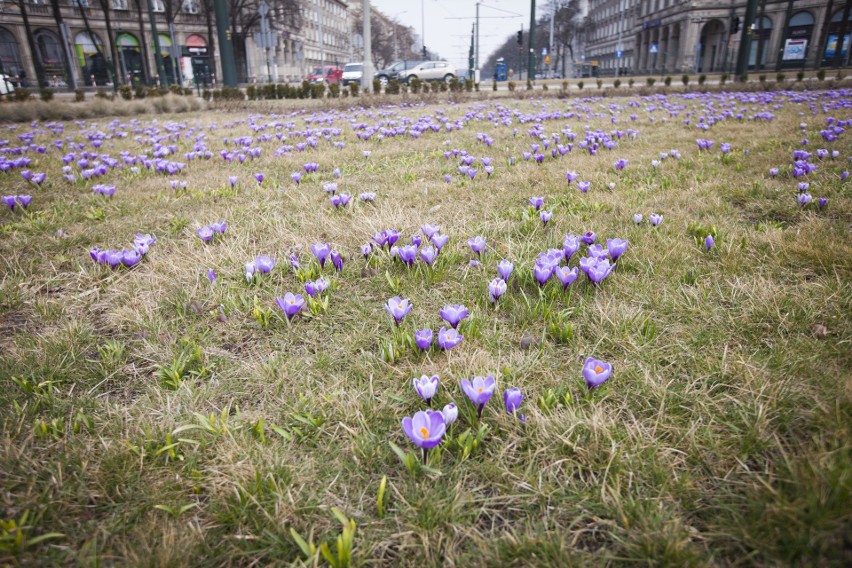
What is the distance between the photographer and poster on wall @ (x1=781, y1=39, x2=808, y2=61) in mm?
41281

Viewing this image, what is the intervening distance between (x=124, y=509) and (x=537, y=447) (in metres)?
1.23

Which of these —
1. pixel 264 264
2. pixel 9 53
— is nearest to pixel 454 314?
pixel 264 264

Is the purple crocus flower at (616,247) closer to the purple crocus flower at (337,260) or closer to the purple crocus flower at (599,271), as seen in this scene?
the purple crocus flower at (599,271)

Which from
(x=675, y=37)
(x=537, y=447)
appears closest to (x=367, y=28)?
(x=537, y=447)

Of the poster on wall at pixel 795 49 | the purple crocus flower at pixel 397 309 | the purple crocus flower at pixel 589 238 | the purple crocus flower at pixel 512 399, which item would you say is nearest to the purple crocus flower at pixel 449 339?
the purple crocus flower at pixel 397 309

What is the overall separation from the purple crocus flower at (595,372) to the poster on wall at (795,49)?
55.6 m

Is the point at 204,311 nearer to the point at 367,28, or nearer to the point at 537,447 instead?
the point at 537,447

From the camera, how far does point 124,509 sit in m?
1.27

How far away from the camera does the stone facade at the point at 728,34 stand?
37375 mm

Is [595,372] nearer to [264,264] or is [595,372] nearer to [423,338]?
[423,338]

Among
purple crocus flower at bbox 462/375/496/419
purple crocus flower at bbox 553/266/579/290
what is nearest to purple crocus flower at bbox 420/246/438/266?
purple crocus flower at bbox 553/266/579/290

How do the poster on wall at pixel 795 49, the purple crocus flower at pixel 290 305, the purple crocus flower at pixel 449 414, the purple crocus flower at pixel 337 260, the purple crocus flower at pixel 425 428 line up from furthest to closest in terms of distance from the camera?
the poster on wall at pixel 795 49 < the purple crocus flower at pixel 337 260 < the purple crocus flower at pixel 290 305 < the purple crocus flower at pixel 449 414 < the purple crocus flower at pixel 425 428

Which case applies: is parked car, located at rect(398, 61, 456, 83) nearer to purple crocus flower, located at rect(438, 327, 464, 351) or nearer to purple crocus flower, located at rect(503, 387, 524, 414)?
purple crocus flower, located at rect(438, 327, 464, 351)

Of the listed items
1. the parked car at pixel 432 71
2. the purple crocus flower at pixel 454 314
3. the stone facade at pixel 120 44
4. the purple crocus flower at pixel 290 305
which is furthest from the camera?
the stone facade at pixel 120 44
